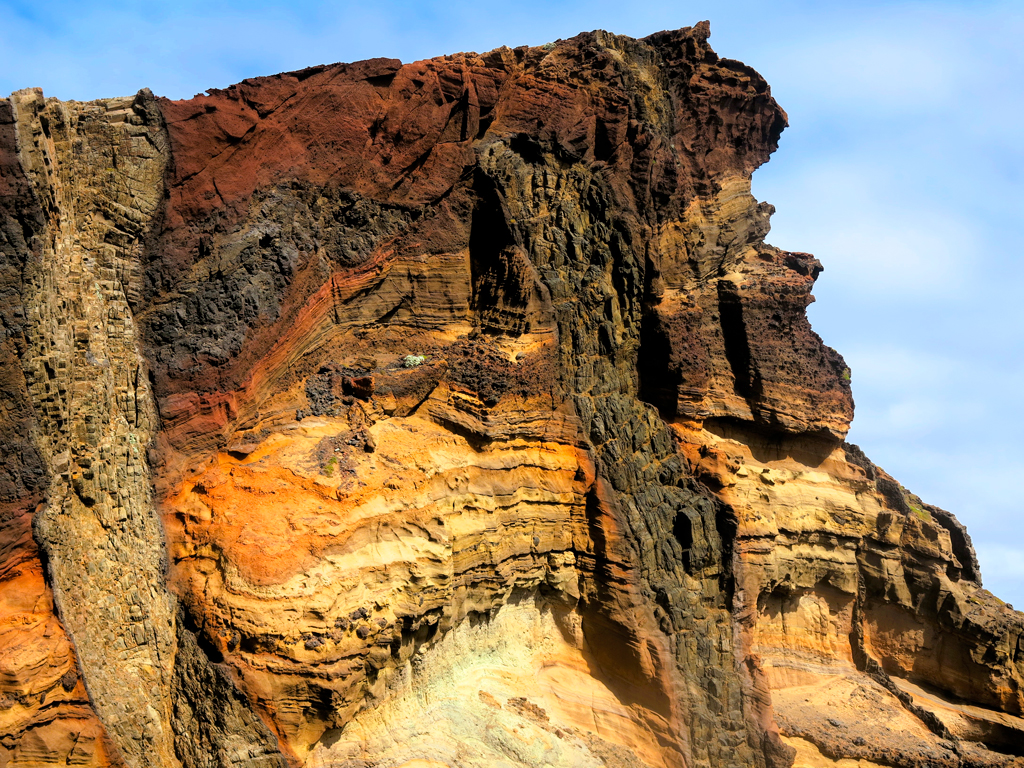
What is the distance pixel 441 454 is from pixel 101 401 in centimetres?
429

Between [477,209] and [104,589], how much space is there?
7.56 metres

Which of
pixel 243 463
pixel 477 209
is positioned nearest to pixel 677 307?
pixel 477 209

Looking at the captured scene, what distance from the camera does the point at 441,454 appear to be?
37.5ft

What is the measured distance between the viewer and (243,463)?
34.4 ft

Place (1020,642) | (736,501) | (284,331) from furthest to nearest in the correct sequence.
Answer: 1. (1020,642)
2. (736,501)
3. (284,331)

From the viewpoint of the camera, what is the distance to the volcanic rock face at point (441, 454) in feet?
30.1

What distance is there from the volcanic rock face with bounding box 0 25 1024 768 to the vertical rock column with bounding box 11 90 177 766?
1.5 inches

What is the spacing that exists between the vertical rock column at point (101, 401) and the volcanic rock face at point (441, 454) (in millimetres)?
37

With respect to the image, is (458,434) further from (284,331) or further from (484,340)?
(284,331)

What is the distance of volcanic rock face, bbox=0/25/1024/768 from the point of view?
918 centimetres

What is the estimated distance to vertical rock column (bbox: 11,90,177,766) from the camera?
29.7ft

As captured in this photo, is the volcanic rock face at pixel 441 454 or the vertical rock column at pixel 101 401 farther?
the volcanic rock face at pixel 441 454

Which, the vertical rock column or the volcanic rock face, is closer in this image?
the vertical rock column

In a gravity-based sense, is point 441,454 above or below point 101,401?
below
